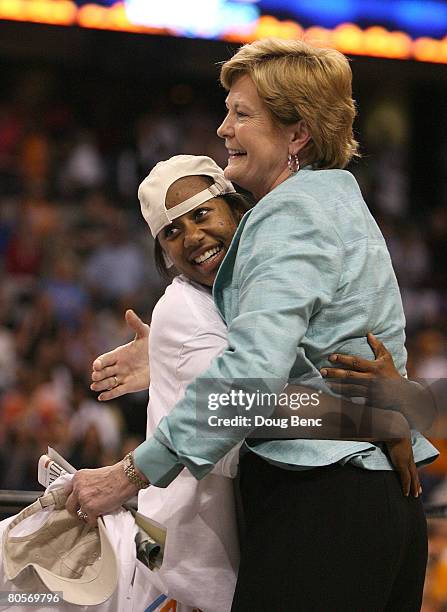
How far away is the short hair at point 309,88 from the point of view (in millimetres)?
1683

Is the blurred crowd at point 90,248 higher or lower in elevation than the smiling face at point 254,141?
lower

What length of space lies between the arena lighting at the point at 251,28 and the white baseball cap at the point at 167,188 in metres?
3.61

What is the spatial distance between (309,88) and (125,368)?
720mm

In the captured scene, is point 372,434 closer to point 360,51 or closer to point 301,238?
point 301,238

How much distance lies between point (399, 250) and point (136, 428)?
8.29 feet

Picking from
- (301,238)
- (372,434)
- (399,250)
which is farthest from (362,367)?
(399,250)

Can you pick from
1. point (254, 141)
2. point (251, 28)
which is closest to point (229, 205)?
point (254, 141)

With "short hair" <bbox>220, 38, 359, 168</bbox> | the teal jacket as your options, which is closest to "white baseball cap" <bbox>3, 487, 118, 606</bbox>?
the teal jacket

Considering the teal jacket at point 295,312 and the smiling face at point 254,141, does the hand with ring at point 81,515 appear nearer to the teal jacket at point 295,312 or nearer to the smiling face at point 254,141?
the teal jacket at point 295,312

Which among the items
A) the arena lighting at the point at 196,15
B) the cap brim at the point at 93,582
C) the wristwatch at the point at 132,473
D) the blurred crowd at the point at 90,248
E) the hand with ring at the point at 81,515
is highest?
the arena lighting at the point at 196,15

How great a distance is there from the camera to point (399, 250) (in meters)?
7.04

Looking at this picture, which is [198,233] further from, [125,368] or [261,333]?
[261,333]

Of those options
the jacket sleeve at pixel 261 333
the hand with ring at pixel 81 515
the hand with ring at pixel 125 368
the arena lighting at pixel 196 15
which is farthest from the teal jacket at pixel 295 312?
the arena lighting at pixel 196 15

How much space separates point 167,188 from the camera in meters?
1.99
